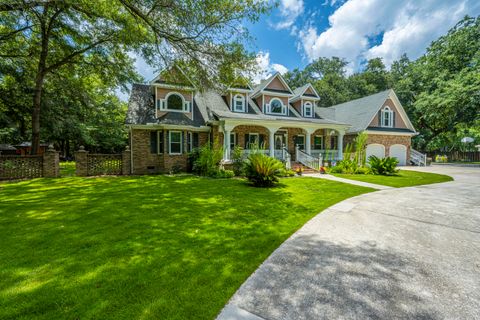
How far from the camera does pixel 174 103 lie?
16.0 m

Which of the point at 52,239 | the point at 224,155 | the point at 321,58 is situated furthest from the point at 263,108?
the point at 321,58

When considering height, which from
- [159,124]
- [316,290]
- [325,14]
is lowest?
[316,290]

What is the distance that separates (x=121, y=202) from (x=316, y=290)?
598 centimetres

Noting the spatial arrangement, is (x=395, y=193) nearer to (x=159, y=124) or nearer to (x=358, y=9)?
(x=358, y=9)

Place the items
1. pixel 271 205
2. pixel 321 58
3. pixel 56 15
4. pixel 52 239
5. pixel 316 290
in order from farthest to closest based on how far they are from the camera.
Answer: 1. pixel 321 58
2. pixel 56 15
3. pixel 271 205
4. pixel 52 239
5. pixel 316 290

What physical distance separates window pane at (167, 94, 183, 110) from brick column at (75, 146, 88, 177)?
615 cm

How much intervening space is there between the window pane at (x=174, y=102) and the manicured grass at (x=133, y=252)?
1038cm

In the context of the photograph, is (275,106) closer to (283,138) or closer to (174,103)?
(283,138)

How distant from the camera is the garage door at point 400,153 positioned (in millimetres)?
22308

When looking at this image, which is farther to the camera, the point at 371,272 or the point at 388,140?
the point at 388,140

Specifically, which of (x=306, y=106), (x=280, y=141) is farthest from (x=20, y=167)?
(x=306, y=106)

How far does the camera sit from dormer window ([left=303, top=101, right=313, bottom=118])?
20328 millimetres

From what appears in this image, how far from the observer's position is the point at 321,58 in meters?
46.1

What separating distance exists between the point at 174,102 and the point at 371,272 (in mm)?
15693
